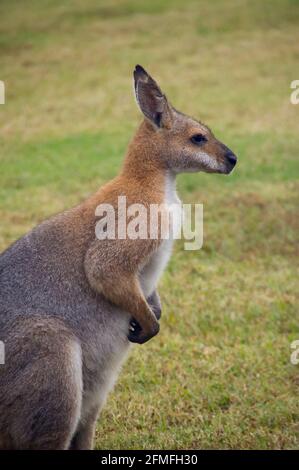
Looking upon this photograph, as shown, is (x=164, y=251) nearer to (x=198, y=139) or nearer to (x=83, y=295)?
(x=83, y=295)

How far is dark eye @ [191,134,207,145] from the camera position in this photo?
14.7 feet

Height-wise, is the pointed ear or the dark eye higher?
the pointed ear

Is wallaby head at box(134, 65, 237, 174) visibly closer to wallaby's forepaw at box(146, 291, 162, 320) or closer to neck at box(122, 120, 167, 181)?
neck at box(122, 120, 167, 181)

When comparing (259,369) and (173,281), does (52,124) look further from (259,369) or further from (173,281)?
Result: (259,369)

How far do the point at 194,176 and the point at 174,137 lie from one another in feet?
20.5

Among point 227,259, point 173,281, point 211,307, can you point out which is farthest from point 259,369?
point 227,259

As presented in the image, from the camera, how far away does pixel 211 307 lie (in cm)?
675

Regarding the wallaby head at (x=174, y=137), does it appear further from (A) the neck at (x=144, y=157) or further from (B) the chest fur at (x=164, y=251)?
(B) the chest fur at (x=164, y=251)

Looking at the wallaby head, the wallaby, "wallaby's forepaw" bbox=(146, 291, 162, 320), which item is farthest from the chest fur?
"wallaby's forepaw" bbox=(146, 291, 162, 320)

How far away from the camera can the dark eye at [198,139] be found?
4.48 m

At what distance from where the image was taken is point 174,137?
4441mm

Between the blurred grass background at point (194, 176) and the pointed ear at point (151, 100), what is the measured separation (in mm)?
1817

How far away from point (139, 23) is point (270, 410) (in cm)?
1817

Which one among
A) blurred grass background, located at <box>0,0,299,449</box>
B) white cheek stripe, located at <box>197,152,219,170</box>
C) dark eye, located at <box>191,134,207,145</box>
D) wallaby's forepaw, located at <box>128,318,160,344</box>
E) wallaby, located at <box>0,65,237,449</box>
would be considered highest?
dark eye, located at <box>191,134,207,145</box>
